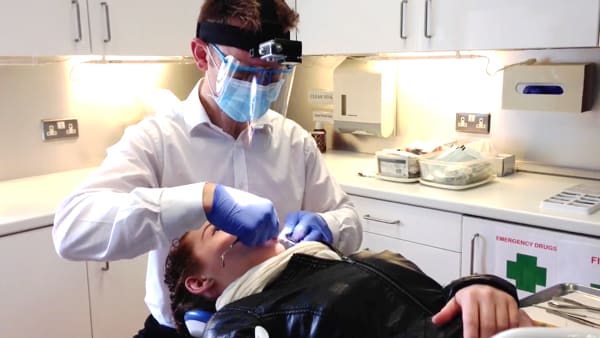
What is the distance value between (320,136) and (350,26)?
26.7 inches

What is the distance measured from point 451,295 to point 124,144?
805 millimetres

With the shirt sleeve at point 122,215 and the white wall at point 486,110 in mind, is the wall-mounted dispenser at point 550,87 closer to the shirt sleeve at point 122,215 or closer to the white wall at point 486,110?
the white wall at point 486,110

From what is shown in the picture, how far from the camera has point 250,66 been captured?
1377 millimetres

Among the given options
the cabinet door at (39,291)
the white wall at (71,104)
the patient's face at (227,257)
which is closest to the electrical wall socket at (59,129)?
the white wall at (71,104)

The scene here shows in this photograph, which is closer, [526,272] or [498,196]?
[526,272]

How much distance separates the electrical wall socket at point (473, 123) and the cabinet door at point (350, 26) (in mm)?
469

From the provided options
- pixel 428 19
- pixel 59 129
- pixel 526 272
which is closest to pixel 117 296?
pixel 59 129

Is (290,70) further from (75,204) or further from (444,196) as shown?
(444,196)

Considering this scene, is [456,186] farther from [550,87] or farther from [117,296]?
[117,296]

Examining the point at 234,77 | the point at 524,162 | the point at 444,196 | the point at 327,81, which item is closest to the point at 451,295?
the point at 234,77

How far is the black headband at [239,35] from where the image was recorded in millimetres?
1330

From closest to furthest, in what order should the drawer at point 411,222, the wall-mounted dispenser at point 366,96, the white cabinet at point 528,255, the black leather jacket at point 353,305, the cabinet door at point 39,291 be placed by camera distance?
the black leather jacket at point 353,305 → the white cabinet at point 528,255 → the cabinet door at point 39,291 → the drawer at point 411,222 → the wall-mounted dispenser at point 366,96

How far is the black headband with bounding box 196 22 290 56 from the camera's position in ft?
4.36

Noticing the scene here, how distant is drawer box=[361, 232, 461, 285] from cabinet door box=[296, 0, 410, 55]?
784 mm
